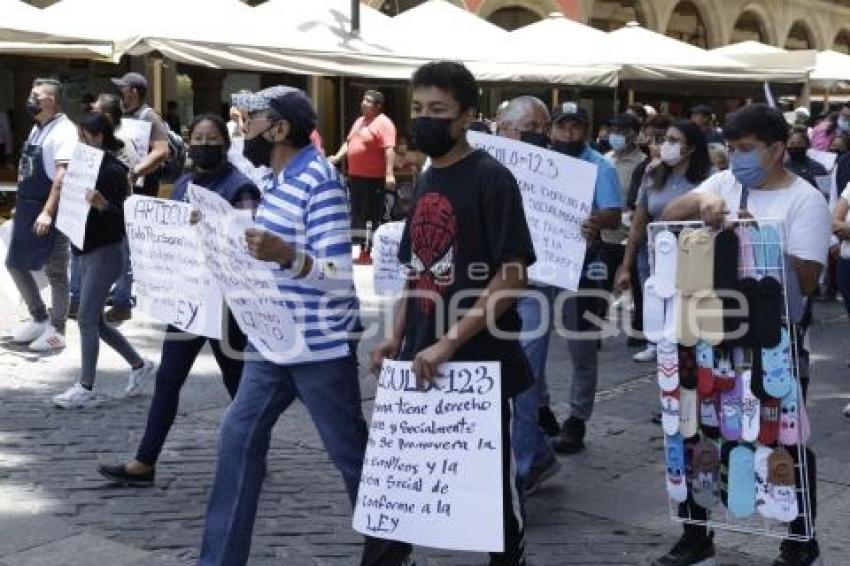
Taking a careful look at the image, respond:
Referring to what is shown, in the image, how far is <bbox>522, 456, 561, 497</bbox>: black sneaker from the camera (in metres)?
5.66

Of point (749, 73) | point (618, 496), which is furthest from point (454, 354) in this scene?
point (749, 73)

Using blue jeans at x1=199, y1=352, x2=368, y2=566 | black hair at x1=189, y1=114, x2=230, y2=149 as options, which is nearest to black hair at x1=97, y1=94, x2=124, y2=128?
black hair at x1=189, y1=114, x2=230, y2=149

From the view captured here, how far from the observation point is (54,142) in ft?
29.2

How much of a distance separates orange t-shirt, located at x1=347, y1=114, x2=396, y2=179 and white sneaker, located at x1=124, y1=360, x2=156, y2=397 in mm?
6700

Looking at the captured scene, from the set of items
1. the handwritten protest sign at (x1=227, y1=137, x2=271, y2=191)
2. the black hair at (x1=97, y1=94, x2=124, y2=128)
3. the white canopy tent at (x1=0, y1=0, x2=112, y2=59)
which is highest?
the white canopy tent at (x1=0, y1=0, x2=112, y2=59)

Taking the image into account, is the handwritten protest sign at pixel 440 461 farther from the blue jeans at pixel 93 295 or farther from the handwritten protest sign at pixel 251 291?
the blue jeans at pixel 93 295

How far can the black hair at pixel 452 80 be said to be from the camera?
3977 mm

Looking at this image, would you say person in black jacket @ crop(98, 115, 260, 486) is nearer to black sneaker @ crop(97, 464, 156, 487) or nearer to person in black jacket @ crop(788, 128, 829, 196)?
black sneaker @ crop(97, 464, 156, 487)

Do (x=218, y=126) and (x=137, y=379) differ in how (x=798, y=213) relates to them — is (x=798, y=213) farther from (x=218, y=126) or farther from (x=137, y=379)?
(x=137, y=379)

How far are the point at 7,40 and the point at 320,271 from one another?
8669 millimetres

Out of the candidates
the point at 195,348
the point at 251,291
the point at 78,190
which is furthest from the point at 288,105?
the point at 78,190

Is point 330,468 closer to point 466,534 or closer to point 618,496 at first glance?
point 618,496

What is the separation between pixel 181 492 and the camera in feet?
19.0

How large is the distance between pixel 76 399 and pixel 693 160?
405cm
